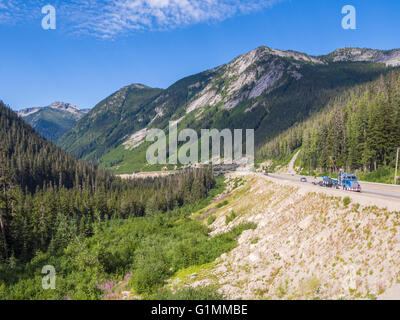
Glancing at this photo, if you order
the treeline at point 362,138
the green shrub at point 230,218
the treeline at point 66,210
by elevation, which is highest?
the treeline at point 362,138

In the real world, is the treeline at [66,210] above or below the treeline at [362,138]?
below

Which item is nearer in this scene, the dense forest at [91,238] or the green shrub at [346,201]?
the green shrub at [346,201]

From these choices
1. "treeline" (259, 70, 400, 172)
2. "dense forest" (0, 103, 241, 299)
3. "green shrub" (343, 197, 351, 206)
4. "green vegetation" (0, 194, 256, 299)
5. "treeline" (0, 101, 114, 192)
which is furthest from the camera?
"treeline" (0, 101, 114, 192)

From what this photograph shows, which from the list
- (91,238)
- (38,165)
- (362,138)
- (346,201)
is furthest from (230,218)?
(38,165)

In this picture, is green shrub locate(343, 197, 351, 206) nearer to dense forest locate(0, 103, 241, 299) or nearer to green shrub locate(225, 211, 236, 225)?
dense forest locate(0, 103, 241, 299)

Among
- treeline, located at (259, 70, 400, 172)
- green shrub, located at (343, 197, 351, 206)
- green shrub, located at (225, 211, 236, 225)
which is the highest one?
treeline, located at (259, 70, 400, 172)

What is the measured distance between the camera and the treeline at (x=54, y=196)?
167 ft

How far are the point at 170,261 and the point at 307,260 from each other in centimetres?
1735

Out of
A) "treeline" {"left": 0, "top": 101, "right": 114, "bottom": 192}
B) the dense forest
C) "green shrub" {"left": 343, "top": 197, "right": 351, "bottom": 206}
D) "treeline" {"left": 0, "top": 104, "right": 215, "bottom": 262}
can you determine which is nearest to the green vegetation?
the dense forest

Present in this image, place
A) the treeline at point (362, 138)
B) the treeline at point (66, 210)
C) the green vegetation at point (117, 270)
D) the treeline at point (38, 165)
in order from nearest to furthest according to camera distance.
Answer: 1. the green vegetation at point (117, 270)
2. the treeline at point (66, 210)
3. the treeline at point (362, 138)
4. the treeline at point (38, 165)

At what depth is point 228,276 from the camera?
19531 mm

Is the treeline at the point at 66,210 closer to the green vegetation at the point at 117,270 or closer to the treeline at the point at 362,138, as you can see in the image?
the green vegetation at the point at 117,270

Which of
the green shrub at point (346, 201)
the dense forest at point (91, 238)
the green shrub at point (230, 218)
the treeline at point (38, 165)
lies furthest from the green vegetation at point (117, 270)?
the treeline at point (38, 165)

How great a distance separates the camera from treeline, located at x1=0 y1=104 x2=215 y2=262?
50750 mm
